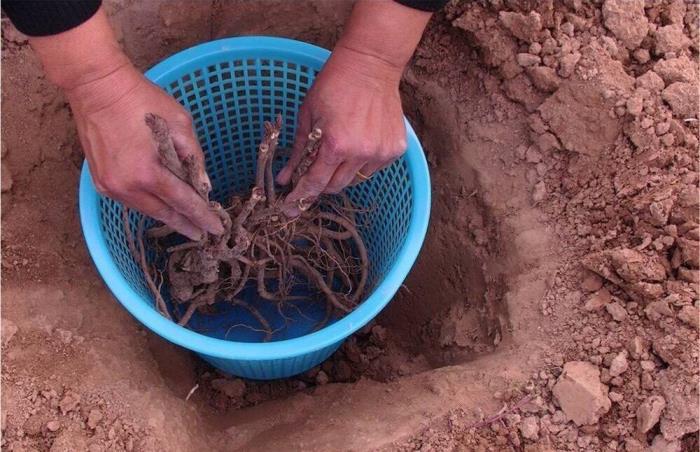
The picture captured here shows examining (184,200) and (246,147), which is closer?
(184,200)

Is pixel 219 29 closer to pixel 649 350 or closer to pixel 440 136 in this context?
pixel 440 136

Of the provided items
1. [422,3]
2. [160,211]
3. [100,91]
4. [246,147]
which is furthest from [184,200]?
[246,147]

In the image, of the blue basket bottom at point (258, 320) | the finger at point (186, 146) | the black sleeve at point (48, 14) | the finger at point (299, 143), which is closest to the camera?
the black sleeve at point (48, 14)

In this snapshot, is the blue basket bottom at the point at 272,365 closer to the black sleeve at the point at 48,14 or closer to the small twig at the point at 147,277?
the small twig at the point at 147,277

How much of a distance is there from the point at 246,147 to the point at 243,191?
0.11m

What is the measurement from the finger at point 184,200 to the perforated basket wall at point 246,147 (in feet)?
0.73

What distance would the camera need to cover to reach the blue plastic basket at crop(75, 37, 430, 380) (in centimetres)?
109

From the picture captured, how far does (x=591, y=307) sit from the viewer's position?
119 cm

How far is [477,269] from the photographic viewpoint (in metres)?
1.41

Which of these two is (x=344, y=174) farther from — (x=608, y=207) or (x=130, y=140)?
(x=608, y=207)

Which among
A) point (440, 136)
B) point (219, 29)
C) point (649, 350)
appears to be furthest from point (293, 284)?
point (649, 350)

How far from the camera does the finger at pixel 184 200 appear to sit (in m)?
0.94

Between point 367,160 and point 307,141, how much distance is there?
105 mm

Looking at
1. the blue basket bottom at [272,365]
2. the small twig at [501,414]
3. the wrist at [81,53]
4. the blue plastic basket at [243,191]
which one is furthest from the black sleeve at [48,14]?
the small twig at [501,414]
